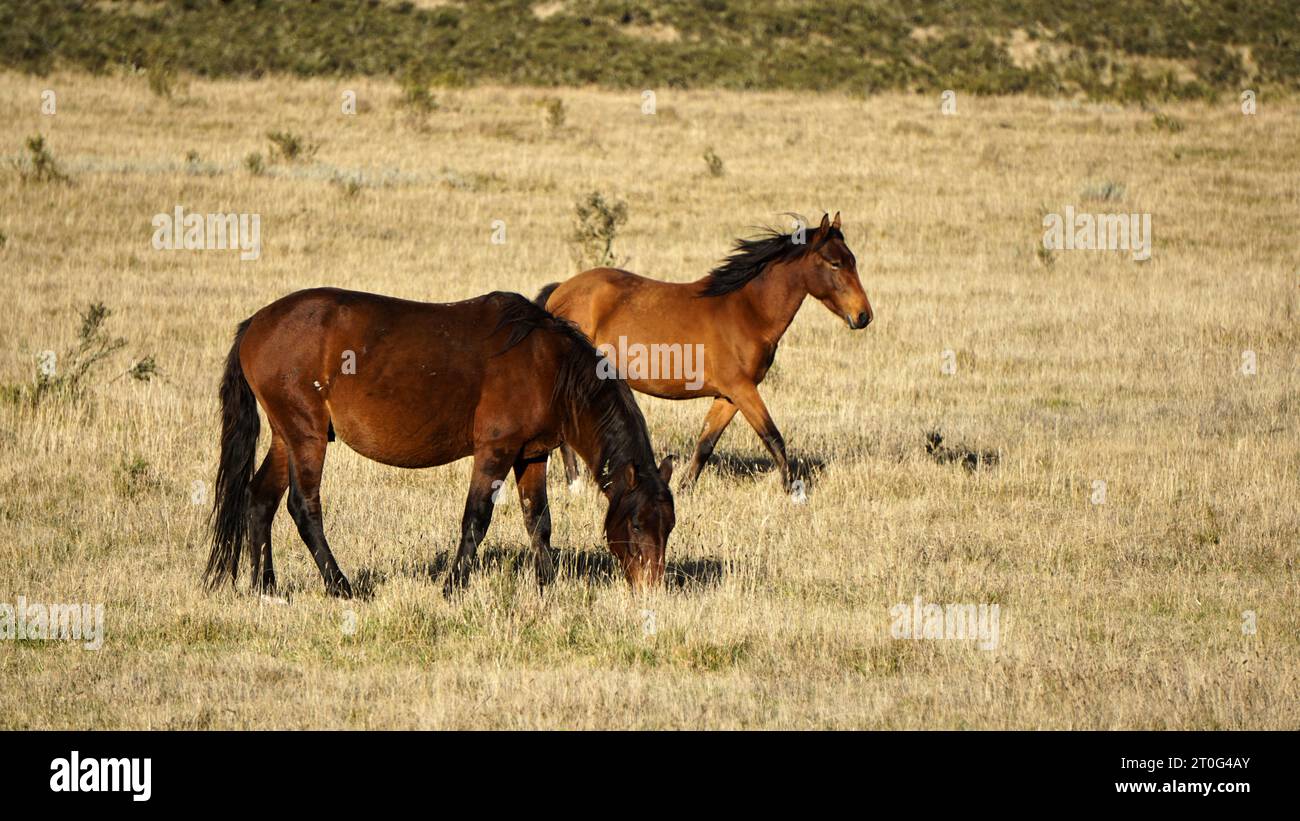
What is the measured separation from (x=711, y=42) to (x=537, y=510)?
141 ft

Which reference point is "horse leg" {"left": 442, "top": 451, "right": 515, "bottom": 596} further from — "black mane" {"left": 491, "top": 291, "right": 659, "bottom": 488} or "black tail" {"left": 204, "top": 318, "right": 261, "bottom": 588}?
"black tail" {"left": 204, "top": 318, "right": 261, "bottom": 588}

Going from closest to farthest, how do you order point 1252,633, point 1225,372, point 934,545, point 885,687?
point 885,687 → point 1252,633 → point 934,545 → point 1225,372

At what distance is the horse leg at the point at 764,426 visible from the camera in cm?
1055

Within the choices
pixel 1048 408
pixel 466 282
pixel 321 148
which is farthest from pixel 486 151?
pixel 1048 408

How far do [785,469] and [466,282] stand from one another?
9.21 metres

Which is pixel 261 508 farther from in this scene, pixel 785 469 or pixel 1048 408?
pixel 1048 408

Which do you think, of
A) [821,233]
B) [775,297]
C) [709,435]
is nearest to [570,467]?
[709,435]

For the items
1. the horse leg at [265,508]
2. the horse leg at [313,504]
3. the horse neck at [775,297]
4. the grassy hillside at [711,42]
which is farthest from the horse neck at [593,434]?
the grassy hillside at [711,42]

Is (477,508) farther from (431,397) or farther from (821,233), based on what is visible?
(821,233)

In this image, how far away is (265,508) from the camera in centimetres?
807

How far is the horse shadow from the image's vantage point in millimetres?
8039

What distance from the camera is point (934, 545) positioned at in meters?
9.13

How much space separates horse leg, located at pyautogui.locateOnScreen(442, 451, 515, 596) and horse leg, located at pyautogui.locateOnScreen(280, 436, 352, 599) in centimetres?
62

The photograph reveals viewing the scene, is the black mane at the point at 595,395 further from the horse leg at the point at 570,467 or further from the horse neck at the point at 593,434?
the horse leg at the point at 570,467
